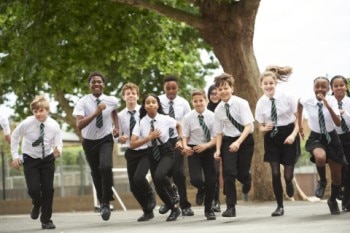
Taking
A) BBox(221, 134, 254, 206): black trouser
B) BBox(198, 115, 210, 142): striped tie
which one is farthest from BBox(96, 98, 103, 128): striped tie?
BBox(221, 134, 254, 206): black trouser

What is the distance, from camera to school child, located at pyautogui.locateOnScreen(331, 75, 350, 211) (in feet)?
46.6

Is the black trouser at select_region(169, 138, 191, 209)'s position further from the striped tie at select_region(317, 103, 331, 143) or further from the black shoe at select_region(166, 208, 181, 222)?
the striped tie at select_region(317, 103, 331, 143)

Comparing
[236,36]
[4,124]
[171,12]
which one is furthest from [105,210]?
[171,12]

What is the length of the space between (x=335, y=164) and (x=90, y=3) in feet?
43.1

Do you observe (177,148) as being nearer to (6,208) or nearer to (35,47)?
(35,47)

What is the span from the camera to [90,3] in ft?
85.1

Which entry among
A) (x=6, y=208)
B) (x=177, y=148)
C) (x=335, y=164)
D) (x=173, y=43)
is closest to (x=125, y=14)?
(x=173, y=43)

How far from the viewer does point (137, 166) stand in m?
15.5

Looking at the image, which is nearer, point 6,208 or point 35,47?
point 35,47

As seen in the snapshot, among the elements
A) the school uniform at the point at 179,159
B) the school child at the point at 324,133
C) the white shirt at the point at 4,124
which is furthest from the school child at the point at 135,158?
→ the school child at the point at 324,133

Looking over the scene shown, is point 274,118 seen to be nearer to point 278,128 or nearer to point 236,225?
point 278,128

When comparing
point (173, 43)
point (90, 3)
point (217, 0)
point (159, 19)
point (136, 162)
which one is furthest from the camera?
point (173, 43)

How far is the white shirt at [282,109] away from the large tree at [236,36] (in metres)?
8.32

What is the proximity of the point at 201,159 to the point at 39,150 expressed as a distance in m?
2.39
